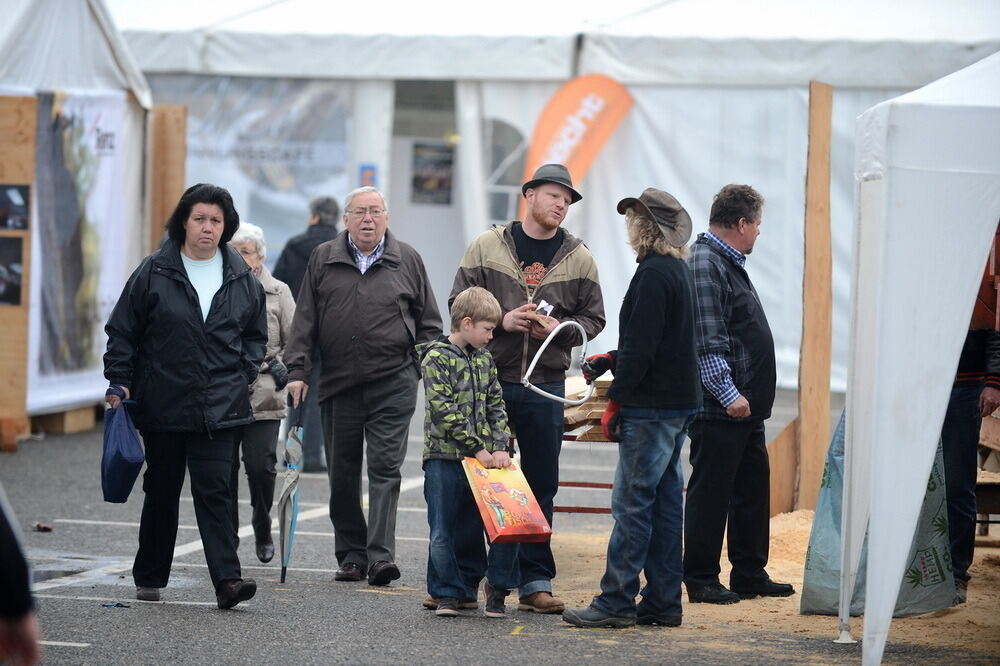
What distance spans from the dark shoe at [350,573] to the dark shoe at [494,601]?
110 cm

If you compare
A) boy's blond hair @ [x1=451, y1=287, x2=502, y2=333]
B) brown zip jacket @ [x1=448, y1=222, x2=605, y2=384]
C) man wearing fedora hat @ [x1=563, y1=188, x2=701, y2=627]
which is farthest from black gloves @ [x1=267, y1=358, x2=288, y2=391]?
man wearing fedora hat @ [x1=563, y1=188, x2=701, y2=627]

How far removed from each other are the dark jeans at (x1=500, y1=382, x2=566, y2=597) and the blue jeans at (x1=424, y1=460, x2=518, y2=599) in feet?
0.65

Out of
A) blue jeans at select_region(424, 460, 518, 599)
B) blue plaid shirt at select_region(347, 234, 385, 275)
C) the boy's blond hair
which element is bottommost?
blue jeans at select_region(424, 460, 518, 599)

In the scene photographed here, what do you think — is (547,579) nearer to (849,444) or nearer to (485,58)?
(849,444)

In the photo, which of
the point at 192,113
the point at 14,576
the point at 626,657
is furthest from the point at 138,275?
→ the point at 192,113

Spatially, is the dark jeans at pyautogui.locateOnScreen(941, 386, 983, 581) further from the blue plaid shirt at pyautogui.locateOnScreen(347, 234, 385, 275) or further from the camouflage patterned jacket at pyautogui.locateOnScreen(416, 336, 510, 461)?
the blue plaid shirt at pyautogui.locateOnScreen(347, 234, 385, 275)

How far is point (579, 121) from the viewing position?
57.7 feet

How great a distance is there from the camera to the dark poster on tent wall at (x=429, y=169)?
67.5 feet

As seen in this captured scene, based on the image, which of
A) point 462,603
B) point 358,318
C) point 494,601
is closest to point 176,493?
point 358,318

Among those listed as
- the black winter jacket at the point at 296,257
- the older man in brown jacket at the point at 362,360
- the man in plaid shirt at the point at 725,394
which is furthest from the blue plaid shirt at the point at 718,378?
the black winter jacket at the point at 296,257

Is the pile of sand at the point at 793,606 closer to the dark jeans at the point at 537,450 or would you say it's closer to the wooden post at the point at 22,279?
the dark jeans at the point at 537,450

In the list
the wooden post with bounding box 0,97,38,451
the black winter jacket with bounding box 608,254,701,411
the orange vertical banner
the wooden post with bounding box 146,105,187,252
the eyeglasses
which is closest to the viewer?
the black winter jacket with bounding box 608,254,701,411

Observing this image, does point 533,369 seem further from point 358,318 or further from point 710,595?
point 710,595

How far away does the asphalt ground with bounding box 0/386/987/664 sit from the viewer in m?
5.71
